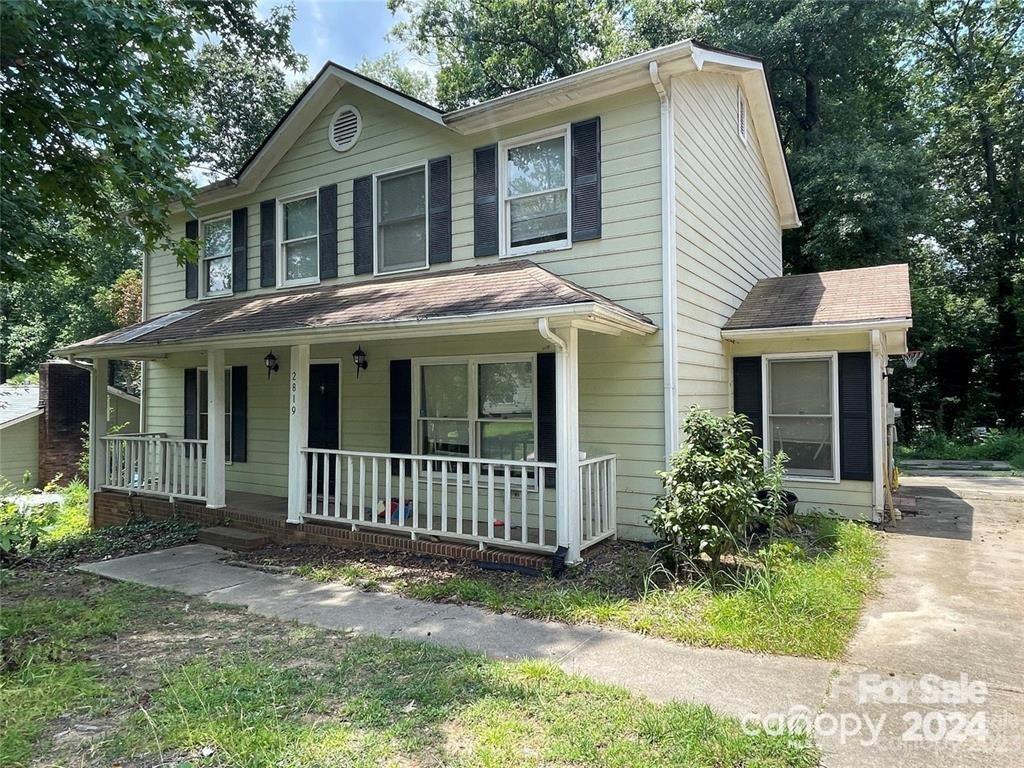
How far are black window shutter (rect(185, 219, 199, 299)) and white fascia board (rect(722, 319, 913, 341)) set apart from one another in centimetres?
933

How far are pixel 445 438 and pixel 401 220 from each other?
10.6 ft

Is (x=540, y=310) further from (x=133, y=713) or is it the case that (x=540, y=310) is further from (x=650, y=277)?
(x=133, y=713)

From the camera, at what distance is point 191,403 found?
10.9 m

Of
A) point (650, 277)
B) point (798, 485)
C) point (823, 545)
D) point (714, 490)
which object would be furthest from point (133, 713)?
point (798, 485)

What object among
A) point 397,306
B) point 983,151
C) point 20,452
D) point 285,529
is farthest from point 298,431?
point 983,151

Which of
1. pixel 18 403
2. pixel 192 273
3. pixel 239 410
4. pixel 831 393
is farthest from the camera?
pixel 18 403

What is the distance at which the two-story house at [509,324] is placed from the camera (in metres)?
6.54

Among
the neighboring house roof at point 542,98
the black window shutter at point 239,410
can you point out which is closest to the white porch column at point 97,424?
the black window shutter at point 239,410

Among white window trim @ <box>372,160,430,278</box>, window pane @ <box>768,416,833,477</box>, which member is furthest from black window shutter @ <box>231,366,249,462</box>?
window pane @ <box>768,416,833,477</box>

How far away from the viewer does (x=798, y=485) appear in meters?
8.15

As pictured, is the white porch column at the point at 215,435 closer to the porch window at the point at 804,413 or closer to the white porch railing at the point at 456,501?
the white porch railing at the point at 456,501

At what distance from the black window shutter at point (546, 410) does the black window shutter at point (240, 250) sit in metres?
6.02

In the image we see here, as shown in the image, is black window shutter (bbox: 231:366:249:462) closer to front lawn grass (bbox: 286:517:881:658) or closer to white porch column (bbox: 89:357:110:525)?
white porch column (bbox: 89:357:110:525)

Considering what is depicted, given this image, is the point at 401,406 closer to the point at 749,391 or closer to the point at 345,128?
the point at 345,128
